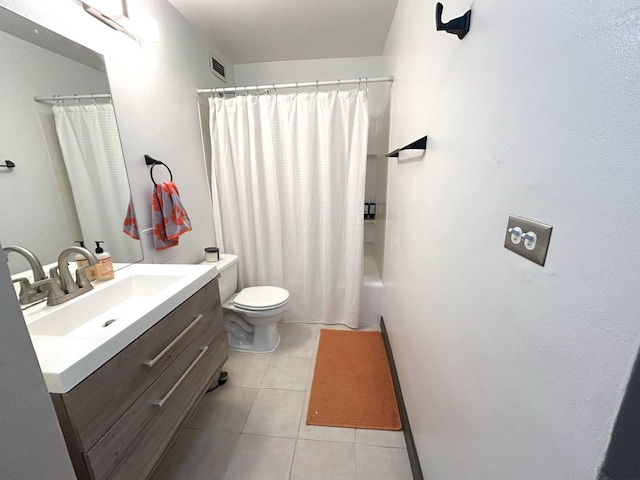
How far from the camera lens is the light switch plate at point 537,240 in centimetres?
42

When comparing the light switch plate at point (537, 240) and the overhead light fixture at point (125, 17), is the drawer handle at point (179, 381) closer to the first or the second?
the light switch plate at point (537, 240)

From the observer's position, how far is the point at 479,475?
1.99ft

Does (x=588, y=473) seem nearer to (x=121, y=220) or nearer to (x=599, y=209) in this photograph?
(x=599, y=209)

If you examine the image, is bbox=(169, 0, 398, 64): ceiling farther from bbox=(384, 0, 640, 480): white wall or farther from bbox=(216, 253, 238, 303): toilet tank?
bbox=(216, 253, 238, 303): toilet tank

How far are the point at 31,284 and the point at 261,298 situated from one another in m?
1.16

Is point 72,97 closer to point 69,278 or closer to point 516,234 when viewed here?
point 69,278

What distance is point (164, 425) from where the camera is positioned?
37.2 inches

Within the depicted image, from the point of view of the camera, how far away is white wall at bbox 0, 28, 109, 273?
854mm

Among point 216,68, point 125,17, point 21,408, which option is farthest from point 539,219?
point 216,68

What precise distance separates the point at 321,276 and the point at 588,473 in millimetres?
1859

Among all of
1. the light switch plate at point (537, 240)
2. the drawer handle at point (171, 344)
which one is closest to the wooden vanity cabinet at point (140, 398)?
the drawer handle at point (171, 344)

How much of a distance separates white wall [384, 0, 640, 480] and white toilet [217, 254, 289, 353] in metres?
1.14

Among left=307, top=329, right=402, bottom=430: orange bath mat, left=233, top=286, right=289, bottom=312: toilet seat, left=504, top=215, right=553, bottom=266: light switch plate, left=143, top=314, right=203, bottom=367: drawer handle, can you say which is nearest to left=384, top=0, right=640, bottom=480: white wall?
left=504, top=215, right=553, bottom=266: light switch plate

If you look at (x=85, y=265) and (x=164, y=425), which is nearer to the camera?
(x=164, y=425)
